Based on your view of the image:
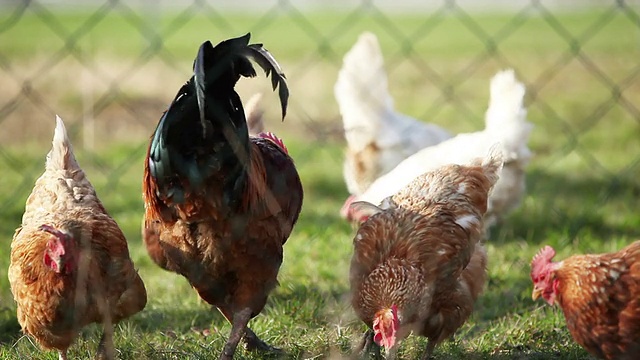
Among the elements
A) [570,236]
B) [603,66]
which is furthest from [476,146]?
[603,66]

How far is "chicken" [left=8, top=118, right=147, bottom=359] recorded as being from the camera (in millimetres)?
2973

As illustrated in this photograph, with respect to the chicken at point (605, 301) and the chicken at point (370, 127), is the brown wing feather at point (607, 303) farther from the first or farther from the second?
the chicken at point (370, 127)

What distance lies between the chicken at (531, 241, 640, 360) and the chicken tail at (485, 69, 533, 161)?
200 cm

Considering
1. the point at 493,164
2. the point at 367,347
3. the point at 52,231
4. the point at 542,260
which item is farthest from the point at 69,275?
the point at 493,164

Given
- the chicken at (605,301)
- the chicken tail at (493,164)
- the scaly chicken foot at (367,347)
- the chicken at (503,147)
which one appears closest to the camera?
the chicken at (605,301)

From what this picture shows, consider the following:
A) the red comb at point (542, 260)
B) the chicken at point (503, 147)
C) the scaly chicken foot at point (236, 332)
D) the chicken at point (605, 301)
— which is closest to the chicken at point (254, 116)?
the chicken at point (503, 147)

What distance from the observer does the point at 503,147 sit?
15.5ft

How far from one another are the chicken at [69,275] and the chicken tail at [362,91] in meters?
2.63

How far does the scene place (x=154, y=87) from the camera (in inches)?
335

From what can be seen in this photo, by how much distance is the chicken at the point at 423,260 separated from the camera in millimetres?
3041

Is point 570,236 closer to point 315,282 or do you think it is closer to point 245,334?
point 315,282

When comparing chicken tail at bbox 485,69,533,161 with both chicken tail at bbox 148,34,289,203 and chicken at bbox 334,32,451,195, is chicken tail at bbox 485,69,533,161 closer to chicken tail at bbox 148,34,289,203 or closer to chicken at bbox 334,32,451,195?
chicken at bbox 334,32,451,195

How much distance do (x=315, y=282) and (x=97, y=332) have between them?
116 centimetres

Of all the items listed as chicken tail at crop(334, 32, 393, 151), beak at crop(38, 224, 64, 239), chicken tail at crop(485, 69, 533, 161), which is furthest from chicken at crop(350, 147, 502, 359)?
chicken tail at crop(334, 32, 393, 151)
